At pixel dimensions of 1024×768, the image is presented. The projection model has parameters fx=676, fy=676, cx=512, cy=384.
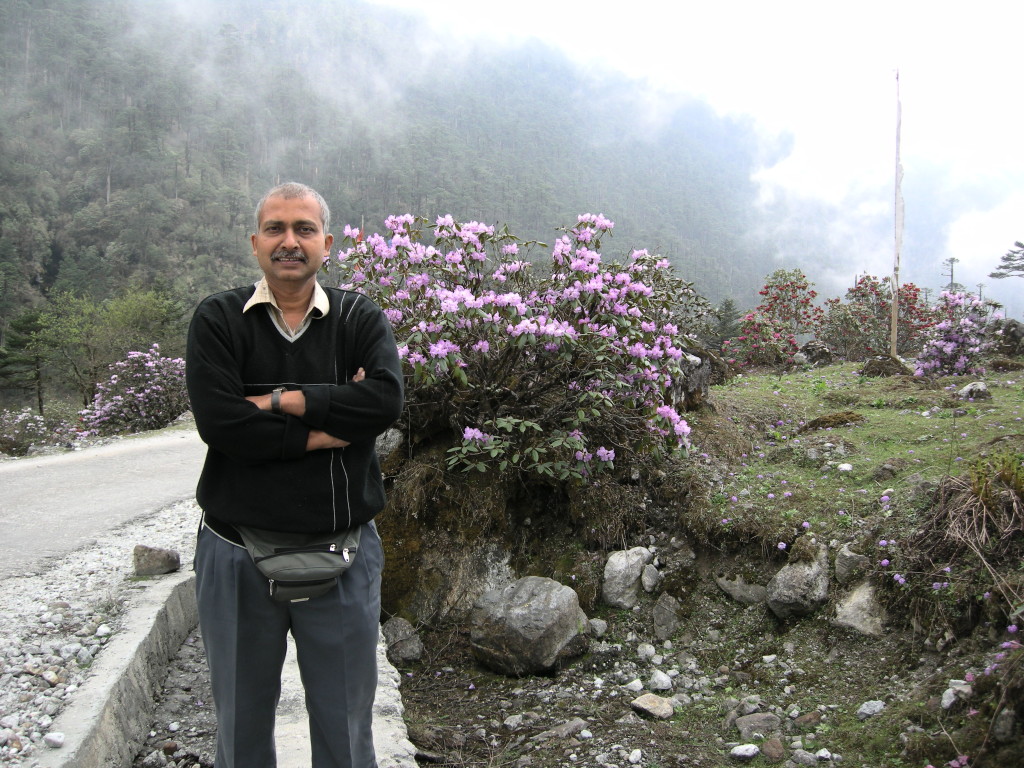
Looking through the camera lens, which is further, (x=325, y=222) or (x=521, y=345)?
(x=521, y=345)

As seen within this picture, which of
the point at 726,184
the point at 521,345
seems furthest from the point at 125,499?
the point at 726,184

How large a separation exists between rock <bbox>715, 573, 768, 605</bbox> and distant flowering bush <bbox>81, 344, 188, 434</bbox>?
10966 millimetres

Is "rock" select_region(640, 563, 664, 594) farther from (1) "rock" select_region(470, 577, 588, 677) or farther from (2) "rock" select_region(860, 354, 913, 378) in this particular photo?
(2) "rock" select_region(860, 354, 913, 378)

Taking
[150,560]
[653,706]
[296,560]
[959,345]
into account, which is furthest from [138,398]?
[959,345]

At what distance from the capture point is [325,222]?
1.91 m

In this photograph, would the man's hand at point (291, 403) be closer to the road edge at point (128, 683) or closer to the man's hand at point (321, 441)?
the man's hand at point (321, 441)

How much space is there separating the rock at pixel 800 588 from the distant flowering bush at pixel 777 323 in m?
8.18

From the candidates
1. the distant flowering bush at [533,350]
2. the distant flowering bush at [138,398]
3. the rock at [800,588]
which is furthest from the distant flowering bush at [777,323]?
the distant flowering bush at [138,398]

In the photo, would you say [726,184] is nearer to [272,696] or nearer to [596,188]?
[596,188]

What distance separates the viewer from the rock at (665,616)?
3629 mm

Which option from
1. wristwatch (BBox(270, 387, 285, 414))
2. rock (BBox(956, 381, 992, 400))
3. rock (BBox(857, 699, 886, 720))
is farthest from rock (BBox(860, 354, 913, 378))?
wristwatch (BBox(270, 387, 285, 414))

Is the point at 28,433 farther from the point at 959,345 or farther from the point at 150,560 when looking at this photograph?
A: the point at 959,345

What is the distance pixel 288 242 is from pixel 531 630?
8.01 ft

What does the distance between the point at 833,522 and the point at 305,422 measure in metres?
2.99
